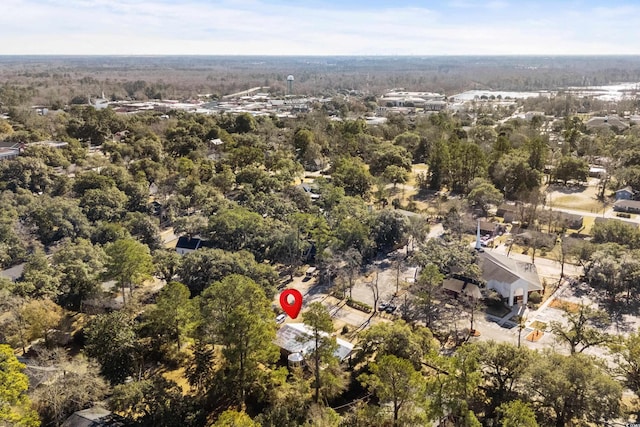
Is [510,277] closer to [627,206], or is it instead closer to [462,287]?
[462,287]

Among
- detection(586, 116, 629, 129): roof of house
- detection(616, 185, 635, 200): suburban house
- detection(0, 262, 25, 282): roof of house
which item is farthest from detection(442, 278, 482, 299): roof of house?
detection(586, 116, 629, 129): roof of house

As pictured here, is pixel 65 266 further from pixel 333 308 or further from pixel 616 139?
pixel 616 139

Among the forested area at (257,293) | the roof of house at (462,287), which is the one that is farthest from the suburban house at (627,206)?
the roof of house at (462,287)

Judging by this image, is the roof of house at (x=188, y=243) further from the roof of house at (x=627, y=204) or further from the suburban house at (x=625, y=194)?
the suburban house at (x=625, y=194)

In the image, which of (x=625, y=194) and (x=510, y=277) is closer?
(x=510, y=277)

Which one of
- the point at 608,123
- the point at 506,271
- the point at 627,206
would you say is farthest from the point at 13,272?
the point at 608,123

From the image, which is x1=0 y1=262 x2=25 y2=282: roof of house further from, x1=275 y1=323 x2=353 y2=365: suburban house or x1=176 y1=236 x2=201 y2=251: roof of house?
x1=275 y1=323 x2=353 y2=365: suburban house
